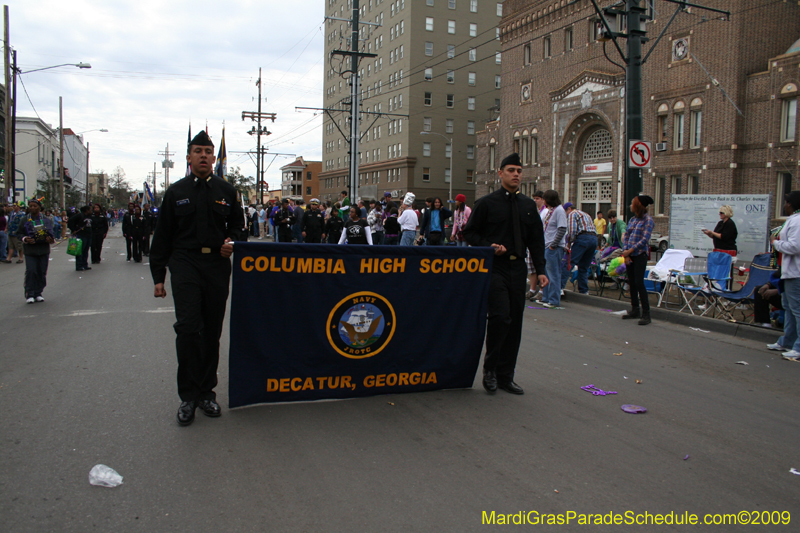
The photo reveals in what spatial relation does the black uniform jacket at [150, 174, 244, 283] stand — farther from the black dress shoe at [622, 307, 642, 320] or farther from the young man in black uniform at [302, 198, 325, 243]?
the young man in black uniform at [302, 198, 325, 243]

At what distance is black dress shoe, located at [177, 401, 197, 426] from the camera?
4.33m

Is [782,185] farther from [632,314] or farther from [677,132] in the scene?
[632,314]

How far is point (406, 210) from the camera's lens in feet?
55.9

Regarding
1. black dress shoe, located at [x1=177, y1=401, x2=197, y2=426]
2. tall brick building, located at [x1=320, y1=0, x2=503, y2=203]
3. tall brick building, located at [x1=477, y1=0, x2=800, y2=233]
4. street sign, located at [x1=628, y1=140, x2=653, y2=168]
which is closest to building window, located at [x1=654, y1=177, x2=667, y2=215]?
tall brick building, located at [x1=477, y1=0, x2=800, y2=233]

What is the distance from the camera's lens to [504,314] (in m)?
5.21

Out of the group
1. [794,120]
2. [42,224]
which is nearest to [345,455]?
[42,224]

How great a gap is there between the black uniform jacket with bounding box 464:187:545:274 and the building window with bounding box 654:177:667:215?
107ft

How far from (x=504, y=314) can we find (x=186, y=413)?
2.66 meters

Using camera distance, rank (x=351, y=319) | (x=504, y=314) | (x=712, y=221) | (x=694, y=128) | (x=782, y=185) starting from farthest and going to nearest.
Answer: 1. (x=694, y=128)
2. (x=782, y=185)
3. (x=712, y=221)
4. (x=504, y=314)
5. (x=351, y=319)

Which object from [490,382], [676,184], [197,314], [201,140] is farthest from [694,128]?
[197,314]

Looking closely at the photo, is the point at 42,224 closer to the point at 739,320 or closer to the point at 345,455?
the point at 345,455

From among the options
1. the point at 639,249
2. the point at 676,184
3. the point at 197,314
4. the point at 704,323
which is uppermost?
the point at 676,184

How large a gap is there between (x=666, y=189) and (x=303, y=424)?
34544 mm

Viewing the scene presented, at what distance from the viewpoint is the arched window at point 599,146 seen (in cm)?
3912
